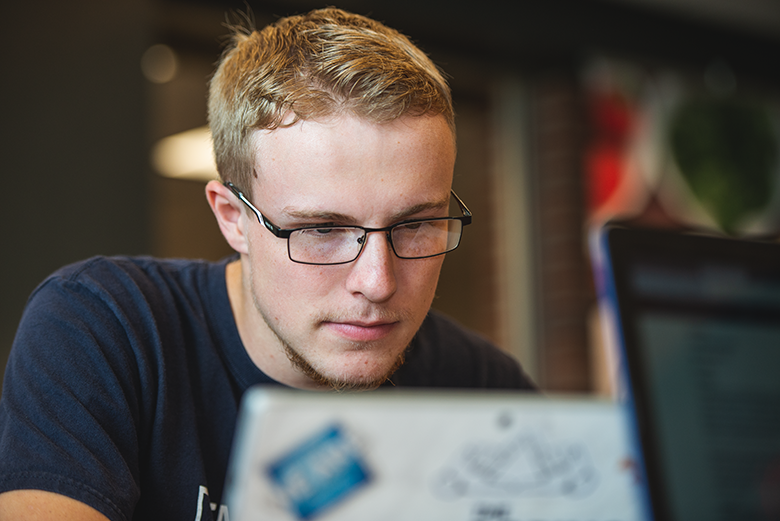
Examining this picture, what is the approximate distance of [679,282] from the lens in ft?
1.81

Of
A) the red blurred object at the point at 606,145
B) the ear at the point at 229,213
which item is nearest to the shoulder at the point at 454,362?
the ear at the point at 229,213

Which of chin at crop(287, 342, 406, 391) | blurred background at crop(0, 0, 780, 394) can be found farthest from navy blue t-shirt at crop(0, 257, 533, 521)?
blurred background at crop(0, 0, 780, 394)

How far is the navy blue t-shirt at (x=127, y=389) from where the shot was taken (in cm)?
80

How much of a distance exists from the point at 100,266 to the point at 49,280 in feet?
0.25

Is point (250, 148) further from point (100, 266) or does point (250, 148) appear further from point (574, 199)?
point (574, 199)

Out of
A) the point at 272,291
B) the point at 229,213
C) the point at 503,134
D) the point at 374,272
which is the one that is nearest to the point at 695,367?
the point at 374,272

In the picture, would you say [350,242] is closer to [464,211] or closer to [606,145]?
[464,211]

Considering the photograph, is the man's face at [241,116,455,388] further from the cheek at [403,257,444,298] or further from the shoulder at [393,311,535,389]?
the shoulder at [393,311,535,389]

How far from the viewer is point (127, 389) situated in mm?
940

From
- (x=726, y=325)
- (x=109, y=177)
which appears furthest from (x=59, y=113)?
(x=726, y=325)

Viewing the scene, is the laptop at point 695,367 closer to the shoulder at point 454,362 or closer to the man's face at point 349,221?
the man's face at point 349,221

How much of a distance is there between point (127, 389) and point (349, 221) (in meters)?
0.35

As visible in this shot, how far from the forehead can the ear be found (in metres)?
0.12

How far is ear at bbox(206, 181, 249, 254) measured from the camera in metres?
1.11
